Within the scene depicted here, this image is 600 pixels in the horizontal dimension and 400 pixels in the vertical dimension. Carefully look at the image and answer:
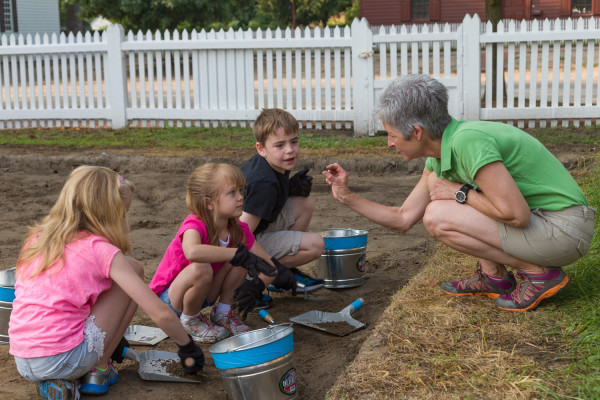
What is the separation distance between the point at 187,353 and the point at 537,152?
1881mm

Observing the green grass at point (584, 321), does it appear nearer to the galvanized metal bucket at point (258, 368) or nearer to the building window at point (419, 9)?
the galvanized metal bucket at point (258, 368)

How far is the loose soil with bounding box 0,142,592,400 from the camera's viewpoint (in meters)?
3.31

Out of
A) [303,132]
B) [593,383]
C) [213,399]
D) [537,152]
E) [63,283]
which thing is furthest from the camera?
[303,132]

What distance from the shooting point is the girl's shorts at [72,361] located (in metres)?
2.94

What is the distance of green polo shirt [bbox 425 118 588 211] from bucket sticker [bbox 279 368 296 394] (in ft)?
3.99

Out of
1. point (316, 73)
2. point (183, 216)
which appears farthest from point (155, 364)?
point (316, 73)

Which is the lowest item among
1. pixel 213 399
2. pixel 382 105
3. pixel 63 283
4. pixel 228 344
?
pixel 213 399

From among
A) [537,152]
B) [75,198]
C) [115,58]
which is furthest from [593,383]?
[115,58]

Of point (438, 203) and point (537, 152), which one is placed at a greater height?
point (537, 152)

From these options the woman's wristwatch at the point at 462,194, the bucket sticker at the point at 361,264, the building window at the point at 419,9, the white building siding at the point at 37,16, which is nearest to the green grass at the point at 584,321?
the woman's wristwatch at the point at 462,194

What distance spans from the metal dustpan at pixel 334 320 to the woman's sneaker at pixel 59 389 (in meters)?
1.32

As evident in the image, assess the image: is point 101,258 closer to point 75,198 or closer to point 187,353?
point 75,198

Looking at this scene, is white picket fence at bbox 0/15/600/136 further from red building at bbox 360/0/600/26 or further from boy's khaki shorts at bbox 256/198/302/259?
red building at bbox 360/0/600/26

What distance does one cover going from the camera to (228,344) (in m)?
3.21
